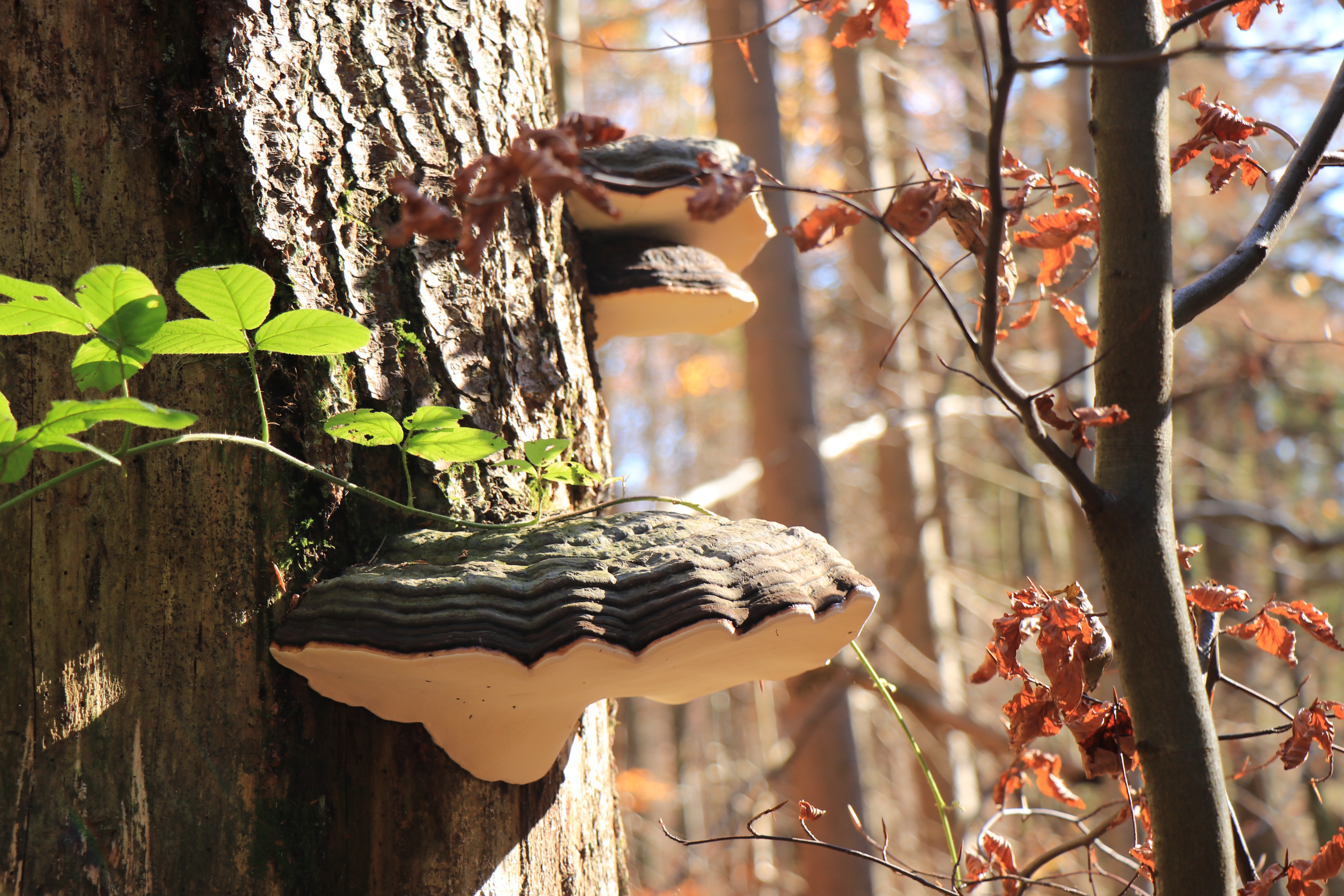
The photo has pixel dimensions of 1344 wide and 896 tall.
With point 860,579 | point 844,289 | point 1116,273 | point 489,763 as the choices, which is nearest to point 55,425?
point 489,763

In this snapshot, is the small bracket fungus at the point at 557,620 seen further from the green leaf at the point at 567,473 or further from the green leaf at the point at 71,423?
the green leaf at the point at 71,423

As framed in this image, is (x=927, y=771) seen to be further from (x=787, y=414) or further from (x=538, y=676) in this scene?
(x=787, y=414)

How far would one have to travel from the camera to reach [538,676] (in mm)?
1146

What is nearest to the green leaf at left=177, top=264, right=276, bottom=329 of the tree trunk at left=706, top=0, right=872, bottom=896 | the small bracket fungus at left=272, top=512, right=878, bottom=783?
the small bracket fungus at left=272, top=512, right=878, bottom=783

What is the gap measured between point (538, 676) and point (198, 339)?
0.66m

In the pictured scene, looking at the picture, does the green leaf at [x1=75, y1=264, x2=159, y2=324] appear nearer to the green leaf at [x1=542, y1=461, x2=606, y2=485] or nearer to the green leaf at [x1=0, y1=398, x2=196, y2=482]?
the green leaf at [x1=0, y1=398, x2=196, y2=482]

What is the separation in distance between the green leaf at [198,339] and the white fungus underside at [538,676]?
17.0 inches

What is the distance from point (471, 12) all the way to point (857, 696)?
289 inches

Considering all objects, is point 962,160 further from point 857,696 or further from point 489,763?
point 489,763

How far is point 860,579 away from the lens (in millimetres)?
1236

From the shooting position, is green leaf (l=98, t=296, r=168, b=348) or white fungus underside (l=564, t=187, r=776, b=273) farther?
white fungus underside (l=564, t=187, r=776, b=273)

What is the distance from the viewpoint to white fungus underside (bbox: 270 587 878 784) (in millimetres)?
1109

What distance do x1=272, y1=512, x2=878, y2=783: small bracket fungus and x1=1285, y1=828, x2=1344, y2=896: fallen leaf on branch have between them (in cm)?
86

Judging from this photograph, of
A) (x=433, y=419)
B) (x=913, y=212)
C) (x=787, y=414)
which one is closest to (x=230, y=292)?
(x=433, y=419)
